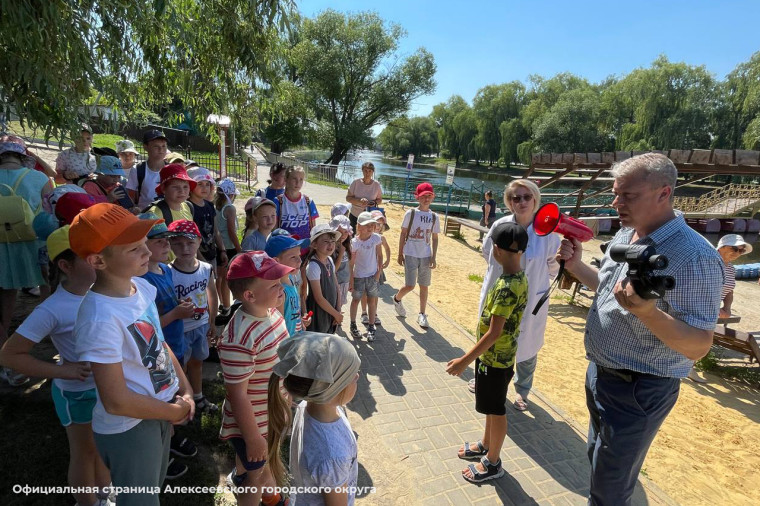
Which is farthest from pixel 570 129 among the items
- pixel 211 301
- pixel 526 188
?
pixel 211 301

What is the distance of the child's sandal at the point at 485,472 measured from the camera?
109 inches

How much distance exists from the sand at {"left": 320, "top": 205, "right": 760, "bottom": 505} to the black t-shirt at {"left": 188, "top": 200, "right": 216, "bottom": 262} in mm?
3843

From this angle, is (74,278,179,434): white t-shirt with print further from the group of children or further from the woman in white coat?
the woman in white coat

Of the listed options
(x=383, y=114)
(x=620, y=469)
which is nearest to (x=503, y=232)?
(x=620, y=469)

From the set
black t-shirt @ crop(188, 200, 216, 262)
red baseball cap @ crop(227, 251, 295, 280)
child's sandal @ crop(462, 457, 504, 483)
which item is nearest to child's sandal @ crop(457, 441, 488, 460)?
child's sandal @ crop(462, 457, 504, 483)

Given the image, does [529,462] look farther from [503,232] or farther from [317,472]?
[317,472]

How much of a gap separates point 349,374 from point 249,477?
3.26 ft

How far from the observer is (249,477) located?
201cm

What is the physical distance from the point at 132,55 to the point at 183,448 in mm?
3591

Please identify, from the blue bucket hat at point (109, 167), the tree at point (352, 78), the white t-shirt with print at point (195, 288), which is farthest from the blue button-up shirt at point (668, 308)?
the tree at point (352, 78)

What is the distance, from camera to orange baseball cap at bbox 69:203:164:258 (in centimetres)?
152

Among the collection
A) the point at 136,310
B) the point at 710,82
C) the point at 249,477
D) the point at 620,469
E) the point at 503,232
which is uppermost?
the point at 710,82

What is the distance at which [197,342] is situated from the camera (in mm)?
2947

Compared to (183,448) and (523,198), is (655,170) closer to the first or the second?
(523,198)
